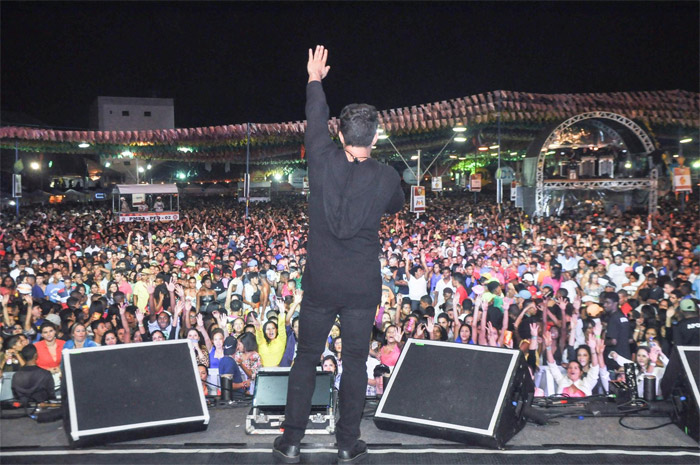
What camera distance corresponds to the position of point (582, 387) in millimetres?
5238

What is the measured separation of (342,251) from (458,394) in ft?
3.42

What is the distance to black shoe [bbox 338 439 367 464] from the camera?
7.95 feet

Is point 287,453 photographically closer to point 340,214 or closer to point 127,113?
point 340,214

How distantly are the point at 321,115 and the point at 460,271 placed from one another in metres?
7.06

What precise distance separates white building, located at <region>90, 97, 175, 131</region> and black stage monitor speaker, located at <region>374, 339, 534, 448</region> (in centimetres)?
5304

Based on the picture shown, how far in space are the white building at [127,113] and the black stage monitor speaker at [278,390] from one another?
52696mm

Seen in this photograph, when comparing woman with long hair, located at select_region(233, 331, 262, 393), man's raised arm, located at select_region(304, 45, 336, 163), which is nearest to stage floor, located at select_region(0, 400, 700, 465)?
man's raised arm, located at select_region(304, 45, 336, 163)

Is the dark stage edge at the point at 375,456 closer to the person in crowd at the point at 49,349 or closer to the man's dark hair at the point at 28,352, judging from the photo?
the man's dark hair at the point at 28,352

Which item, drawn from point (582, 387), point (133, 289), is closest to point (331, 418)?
point (582, 387)

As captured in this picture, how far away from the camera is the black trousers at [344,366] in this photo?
7.84 ft

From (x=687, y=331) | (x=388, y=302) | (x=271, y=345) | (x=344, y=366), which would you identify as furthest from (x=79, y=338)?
(x=687, y=331)

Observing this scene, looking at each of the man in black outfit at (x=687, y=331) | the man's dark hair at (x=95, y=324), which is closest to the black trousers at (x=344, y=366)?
the man's dark hair at (x=95, y=324)

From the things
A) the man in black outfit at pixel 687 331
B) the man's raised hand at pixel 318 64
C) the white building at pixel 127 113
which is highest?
the white building at pixel 127 113

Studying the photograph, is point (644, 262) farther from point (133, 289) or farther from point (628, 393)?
point (133, 289)
